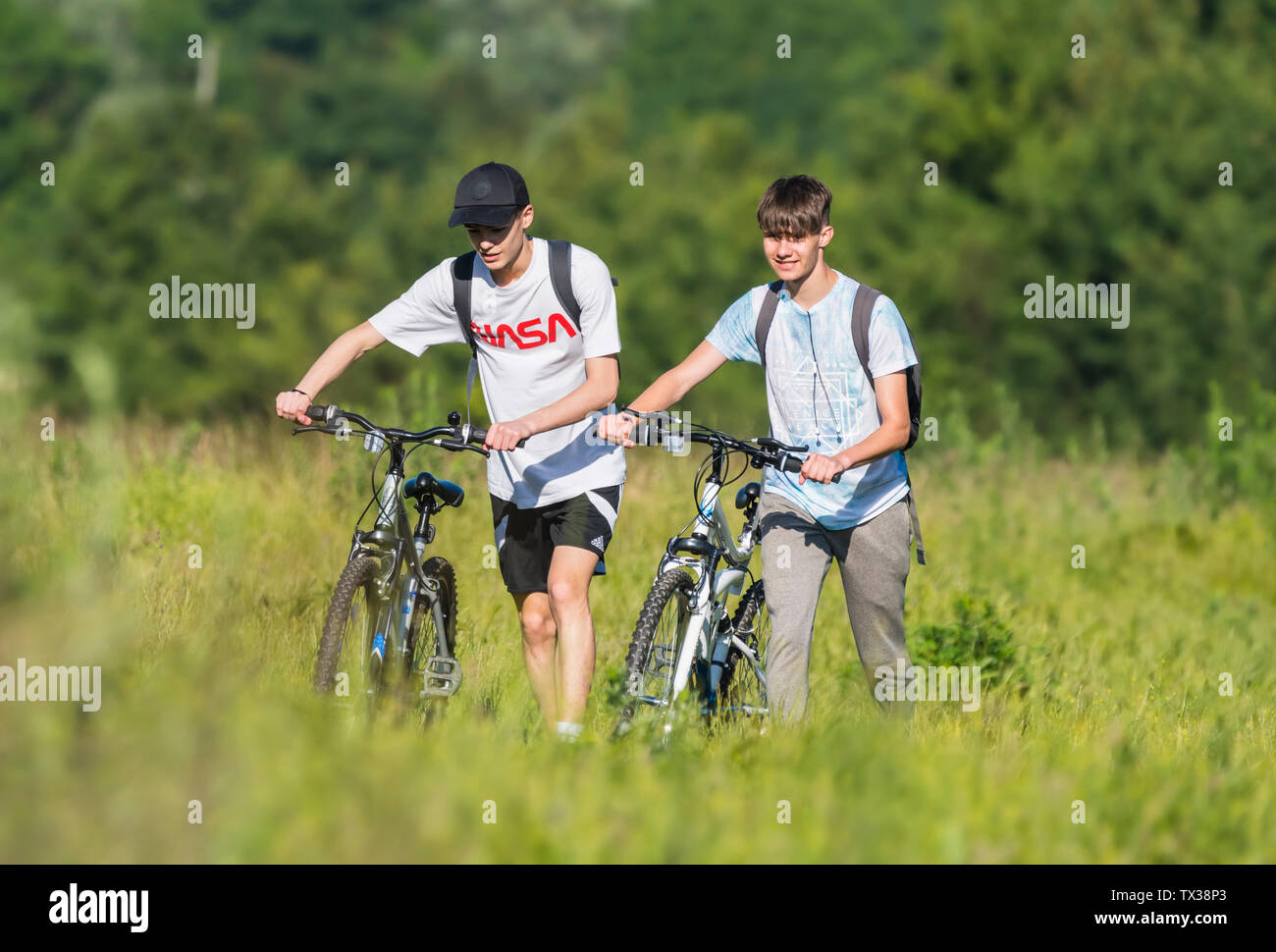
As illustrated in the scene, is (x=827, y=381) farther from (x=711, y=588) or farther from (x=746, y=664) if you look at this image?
(x=746, y=664)

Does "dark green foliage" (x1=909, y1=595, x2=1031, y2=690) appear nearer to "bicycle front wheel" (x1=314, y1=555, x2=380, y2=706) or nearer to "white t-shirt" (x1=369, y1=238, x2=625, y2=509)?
"white t-shirt" (x1=369, y1=238, x2=625, y2=509)

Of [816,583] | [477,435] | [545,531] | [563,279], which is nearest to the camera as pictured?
[477,435]

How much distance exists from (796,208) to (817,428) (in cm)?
85

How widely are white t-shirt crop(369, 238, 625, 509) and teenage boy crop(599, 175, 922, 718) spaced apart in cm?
36

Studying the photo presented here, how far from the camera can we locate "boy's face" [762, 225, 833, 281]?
21.2ft

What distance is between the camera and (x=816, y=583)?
6.82 metres

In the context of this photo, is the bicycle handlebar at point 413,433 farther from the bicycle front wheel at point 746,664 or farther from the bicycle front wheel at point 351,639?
the bicycle front wheel at point 746,664

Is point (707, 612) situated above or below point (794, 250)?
below

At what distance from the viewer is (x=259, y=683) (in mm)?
5148

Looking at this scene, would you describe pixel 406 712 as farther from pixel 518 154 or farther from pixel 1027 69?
pixel 518 154

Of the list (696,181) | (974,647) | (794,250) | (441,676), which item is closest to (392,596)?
(441,676)

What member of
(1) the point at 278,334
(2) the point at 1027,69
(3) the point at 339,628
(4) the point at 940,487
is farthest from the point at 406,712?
(1) the point at 278,334

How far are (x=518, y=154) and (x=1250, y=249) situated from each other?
29.9m

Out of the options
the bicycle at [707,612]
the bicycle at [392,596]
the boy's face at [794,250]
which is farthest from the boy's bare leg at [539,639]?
the boy's face at [794,250]
